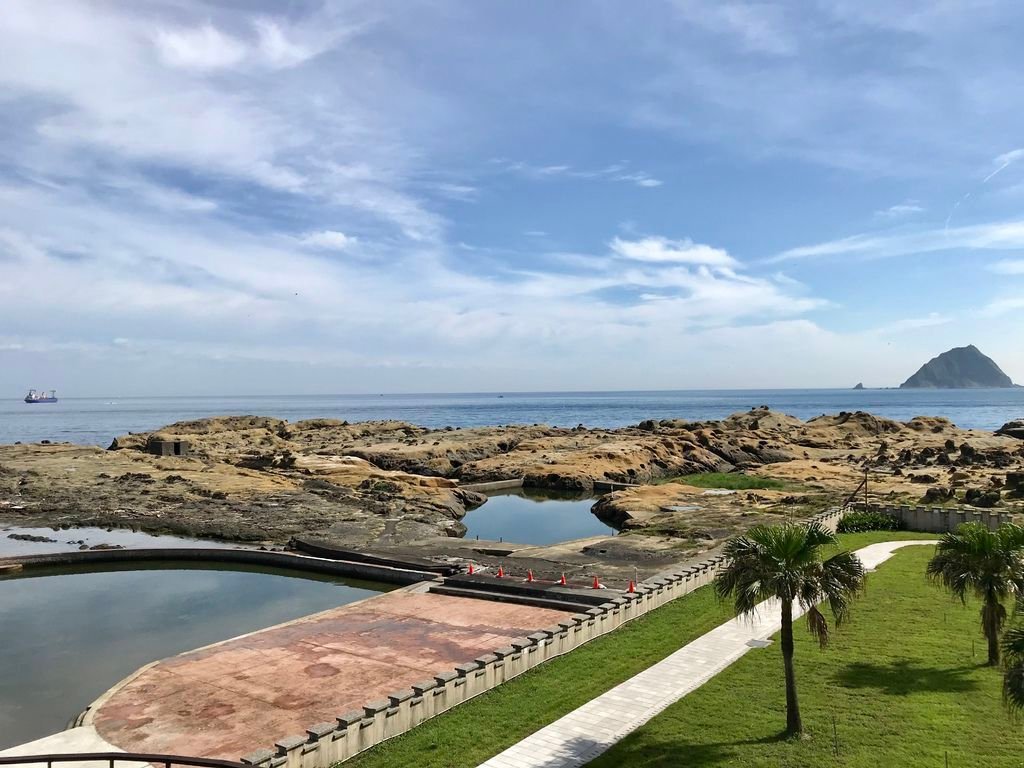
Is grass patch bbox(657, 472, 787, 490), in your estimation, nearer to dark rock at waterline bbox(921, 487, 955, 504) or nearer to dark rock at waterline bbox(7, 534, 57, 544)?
dark rock at waterline bbox(921, 487, 955, 504)

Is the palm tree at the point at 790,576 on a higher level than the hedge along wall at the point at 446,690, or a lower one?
higher

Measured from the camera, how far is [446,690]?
19672mm

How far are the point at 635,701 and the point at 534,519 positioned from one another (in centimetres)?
4606

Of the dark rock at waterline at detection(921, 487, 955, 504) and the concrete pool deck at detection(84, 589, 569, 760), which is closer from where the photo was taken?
the concrete pool deck at detection(84, 589, 569, 760)

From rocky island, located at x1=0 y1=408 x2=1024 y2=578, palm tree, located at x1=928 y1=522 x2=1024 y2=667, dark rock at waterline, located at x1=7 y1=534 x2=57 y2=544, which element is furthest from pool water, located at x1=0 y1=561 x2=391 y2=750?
palm tree, located at x1=928 y1=522 x2=1024 y2=667

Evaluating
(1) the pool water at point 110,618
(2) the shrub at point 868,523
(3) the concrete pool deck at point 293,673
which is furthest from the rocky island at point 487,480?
(3) the concrete pool deck at point 293,673

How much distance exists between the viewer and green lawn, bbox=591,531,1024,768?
15867mm

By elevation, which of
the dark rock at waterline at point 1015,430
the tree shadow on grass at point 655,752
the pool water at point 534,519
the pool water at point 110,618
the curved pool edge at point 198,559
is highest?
the dark rock at waterline at point 1015,430

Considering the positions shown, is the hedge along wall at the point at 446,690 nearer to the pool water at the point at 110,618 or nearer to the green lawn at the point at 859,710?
the green lawn at the point at 859,710

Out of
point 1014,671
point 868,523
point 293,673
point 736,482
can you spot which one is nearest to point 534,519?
point 736,482

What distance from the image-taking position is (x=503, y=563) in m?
38.5

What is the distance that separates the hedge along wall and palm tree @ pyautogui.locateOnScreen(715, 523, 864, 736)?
2.92 m

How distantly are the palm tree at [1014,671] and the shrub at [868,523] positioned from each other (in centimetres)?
3348

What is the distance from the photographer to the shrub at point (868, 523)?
45.2m
